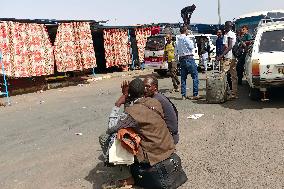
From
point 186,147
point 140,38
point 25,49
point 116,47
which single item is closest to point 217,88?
point 186,147

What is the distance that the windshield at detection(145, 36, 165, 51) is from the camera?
1880 centimetres

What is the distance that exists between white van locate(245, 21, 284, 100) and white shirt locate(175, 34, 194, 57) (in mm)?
1807

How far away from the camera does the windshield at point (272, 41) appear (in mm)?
9312

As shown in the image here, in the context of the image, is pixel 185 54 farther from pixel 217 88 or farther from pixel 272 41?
pixel 272 41

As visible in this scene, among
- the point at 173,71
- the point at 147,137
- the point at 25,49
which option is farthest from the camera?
the point at 25,49

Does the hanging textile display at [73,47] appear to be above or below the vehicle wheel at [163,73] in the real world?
Answer: above

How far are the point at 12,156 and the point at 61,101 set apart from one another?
6.85 metres

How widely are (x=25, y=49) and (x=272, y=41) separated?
11.3 meters

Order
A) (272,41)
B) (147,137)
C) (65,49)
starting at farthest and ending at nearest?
(65,49) → (272,41) → (147,137)

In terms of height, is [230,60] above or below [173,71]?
above

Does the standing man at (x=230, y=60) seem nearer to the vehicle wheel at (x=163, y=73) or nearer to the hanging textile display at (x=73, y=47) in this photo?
the vehicle wheel at (x=163, y=73)

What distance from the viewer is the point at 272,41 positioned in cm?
948

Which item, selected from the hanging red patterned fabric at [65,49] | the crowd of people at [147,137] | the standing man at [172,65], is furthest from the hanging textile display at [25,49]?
the crowd of people at [147,137]

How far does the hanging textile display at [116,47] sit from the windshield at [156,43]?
4.66 metres
